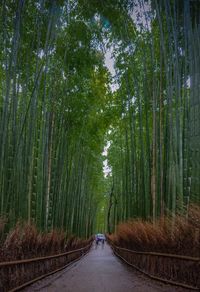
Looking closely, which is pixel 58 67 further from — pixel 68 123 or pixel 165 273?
pixel 165 273

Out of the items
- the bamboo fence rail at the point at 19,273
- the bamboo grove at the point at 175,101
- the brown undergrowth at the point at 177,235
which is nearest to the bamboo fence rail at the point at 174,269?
the brown undergrowth at the point at 177,235

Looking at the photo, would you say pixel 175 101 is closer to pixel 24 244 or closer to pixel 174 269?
pixel 174 269

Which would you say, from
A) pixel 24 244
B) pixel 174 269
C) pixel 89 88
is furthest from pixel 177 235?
pixel 89 88

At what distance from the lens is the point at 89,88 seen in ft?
35.8

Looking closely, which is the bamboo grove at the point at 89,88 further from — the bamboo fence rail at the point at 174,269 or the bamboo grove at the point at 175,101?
the bamboo fence rail at the point at 174,269

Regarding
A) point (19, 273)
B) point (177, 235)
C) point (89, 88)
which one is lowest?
point (19, 273)

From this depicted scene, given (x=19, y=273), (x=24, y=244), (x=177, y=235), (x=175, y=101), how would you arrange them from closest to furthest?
(x=177, y=235) → (x=19, y=273) → (x=24, y=244) → (x=175, y=101)

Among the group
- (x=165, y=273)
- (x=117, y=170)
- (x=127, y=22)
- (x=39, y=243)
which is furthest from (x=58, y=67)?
(x=117, y=170)

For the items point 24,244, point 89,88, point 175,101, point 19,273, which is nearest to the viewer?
point 19,273

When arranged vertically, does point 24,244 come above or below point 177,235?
below

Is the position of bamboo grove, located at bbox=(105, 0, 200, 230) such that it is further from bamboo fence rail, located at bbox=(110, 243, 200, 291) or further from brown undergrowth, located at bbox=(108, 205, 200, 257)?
bamboo fence rail, located at bbox=(110, 243, 200, 291)

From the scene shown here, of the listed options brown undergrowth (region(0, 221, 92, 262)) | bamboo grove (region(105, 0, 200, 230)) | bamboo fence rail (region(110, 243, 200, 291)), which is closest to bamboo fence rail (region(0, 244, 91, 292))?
brown undergrowth (region(0, 221, 92, 262))

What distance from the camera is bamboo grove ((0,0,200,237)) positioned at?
18.8ft

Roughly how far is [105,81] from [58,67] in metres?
1.63
